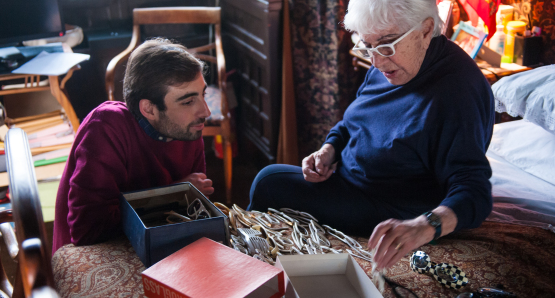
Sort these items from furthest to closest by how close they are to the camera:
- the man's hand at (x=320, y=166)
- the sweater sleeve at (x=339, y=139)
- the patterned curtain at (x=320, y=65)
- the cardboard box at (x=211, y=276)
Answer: the patterned curtain at (x=320, y=65)
the sweater sleeve at (x=339, y=139)
the man's hand at (x=320, y=166)
the cardboard box at (x=211, y=276)

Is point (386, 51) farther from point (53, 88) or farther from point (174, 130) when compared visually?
point (53, 88)

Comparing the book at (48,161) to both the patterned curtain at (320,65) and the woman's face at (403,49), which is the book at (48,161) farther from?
the woman's face at (403,49)

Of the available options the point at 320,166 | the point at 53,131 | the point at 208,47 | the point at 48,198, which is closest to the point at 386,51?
the point at 320,166

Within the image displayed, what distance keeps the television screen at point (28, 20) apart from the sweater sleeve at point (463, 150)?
2297 millimetres

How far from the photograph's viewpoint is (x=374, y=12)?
1306mm

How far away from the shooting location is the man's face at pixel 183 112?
135 centimetres

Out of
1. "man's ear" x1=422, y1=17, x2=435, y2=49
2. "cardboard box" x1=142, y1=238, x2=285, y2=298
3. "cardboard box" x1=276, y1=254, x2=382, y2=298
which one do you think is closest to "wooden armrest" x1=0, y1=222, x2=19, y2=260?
"cardboard box" x1=142, y1=238, x2=285, y2=298

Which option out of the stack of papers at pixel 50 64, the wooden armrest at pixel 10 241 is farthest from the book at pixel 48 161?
the wooden armrest at pixel 10 241

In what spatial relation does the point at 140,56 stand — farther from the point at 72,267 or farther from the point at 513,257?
the point at 513,257

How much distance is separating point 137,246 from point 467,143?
2.77ft

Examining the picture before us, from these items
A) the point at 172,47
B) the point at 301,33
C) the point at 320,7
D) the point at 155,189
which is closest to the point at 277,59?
the point at 301,33

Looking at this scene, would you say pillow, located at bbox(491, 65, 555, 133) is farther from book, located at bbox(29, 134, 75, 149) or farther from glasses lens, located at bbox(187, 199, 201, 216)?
book, located at bbox(29, 134, 75, 149)

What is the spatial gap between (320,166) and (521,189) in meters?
0.65

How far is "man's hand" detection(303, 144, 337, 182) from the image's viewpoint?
1.61m
